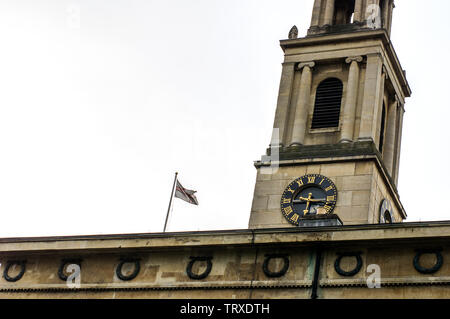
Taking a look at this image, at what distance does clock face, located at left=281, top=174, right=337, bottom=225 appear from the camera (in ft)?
130

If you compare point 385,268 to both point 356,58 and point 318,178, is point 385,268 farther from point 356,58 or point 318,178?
point 356,58

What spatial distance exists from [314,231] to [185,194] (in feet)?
39.3

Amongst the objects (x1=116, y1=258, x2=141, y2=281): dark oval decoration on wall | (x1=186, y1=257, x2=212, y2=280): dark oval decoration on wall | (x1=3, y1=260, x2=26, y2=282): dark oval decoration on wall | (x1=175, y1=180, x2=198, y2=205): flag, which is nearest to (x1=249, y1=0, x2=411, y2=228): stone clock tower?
(x1=175, y1=180, x2=198, y2=205): flag

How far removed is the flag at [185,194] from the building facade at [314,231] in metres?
2.69

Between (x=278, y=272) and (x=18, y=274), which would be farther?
(x=18, y=274)

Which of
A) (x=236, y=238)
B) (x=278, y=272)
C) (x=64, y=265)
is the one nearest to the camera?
(x=278, y=272)

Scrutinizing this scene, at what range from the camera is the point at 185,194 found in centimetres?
4181

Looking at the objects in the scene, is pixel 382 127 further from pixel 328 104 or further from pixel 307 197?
pixel 307 197

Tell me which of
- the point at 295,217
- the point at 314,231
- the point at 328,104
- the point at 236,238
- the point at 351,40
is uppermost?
the point at 351,40

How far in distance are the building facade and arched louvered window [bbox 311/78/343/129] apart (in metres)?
0.06

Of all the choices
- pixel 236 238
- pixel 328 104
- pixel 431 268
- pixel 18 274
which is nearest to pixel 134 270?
pixel 236 238

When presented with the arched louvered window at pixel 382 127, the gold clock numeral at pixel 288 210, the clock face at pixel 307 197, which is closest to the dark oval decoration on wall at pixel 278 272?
the clock face at pixel 307 197

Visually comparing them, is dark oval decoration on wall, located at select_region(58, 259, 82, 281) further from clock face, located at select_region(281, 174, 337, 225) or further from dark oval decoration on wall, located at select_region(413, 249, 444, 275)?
dark oval decoration on wall, located at select_region(413, 249, 444, 275)
